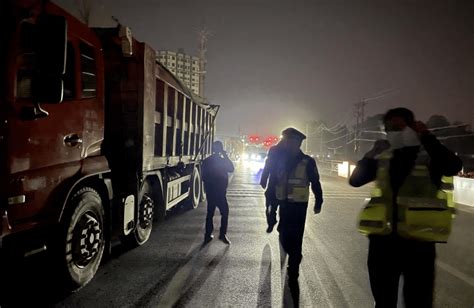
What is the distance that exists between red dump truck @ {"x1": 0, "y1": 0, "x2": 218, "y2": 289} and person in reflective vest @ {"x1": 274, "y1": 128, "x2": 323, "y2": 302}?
2.12 meters

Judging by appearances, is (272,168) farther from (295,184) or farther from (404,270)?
(404,270)

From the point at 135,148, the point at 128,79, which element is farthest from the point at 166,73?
the point at 135,148

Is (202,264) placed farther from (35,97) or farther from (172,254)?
(35,97)

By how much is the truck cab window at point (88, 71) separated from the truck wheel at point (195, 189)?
5.70 m

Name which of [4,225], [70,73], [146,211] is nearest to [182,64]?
[146,211]

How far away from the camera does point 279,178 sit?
4.63 m

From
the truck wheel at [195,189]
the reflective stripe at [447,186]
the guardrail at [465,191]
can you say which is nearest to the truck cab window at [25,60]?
the reflective stripe at [447,186]

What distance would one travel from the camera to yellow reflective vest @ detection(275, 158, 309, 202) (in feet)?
14.6

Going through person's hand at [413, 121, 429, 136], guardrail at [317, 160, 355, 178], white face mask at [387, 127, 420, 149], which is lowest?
guardrail at [317, 160, 355, 178]

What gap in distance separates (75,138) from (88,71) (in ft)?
2.92

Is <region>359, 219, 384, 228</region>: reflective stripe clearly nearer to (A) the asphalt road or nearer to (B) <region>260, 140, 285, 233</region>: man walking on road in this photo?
(A) the asphalt road

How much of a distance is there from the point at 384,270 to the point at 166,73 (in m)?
5.31

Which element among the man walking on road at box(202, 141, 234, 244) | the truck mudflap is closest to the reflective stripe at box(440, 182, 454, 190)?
the truck mudflap

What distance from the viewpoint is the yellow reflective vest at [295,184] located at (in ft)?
14.6
